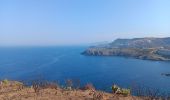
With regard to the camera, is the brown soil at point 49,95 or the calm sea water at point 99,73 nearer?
the brown soil at point 49,95

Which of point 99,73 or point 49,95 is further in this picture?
point 99,73

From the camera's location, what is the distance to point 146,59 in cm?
15975

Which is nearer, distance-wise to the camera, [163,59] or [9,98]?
[9,98]

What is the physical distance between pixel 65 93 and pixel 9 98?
15.2 ft

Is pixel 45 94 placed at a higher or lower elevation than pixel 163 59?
higher

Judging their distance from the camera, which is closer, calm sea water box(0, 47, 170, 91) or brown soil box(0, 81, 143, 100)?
brown soil box(0, 81, 143, 100)

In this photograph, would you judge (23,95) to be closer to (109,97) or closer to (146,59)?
(109,97)

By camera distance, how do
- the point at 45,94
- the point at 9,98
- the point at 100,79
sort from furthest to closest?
the point at 100,79 → the point at 45,94 → the point at 9,98

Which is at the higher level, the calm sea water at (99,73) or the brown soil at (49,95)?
the brown soil at (49,95)

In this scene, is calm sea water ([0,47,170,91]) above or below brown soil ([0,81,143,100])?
below

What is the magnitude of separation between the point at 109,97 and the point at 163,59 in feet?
452

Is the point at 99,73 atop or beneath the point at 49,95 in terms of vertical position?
beneath

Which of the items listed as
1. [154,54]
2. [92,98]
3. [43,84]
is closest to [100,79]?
[43,84]

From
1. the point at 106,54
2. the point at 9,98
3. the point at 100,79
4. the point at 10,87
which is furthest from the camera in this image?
the point at 106,54
